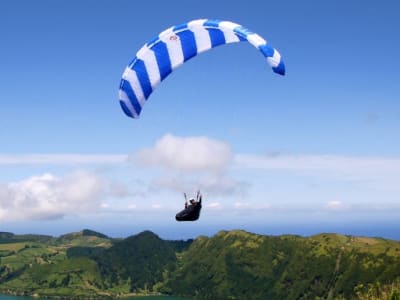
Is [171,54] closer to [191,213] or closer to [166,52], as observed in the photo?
[166,52]

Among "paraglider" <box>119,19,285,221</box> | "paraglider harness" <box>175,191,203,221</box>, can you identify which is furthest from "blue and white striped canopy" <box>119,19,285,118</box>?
"paraglider harness" <box>175,191,203,221</box>

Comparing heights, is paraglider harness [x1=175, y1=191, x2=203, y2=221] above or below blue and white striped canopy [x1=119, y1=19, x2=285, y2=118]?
below

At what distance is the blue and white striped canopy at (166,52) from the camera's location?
32156mm

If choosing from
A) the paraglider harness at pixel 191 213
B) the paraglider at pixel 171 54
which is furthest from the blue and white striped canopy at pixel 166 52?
the paraglider harness at pixel 191 213

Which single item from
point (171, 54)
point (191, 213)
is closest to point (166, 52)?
point (171, 54)

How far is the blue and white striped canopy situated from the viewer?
32156 mm

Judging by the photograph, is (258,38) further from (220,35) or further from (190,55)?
(190,55)

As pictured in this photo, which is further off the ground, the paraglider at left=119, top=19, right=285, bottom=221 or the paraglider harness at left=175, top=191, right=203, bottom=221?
the paraglider at left=119, top=19, right=285, bottom=221

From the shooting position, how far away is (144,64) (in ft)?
111

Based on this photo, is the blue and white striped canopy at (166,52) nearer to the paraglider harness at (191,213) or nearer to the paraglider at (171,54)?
the paraglider at (171,54)

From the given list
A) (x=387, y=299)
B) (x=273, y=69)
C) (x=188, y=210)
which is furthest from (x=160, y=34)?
(x=387, y=299)

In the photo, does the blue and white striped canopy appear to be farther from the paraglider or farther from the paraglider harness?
the paraglider harness

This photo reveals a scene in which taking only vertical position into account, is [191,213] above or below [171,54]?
below

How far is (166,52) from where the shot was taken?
33656 mm
